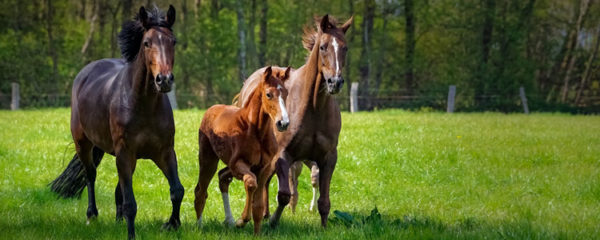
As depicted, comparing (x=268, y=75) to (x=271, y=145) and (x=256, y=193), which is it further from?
(x=256, y=193)

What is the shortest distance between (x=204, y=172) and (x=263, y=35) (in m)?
33.6

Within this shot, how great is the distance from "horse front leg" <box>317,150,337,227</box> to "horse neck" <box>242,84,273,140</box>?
2.69 feet

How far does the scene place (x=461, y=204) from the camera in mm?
9531

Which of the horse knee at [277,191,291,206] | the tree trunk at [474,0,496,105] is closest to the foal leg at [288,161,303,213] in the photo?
the horse knee at [277,191,291,206]

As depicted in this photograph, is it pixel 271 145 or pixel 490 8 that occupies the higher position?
pixel 490 8

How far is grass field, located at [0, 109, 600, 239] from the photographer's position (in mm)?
6719

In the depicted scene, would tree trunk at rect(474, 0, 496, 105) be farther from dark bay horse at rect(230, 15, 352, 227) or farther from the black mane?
the black mane

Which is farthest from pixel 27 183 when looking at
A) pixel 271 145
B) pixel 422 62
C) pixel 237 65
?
pixel 422 62

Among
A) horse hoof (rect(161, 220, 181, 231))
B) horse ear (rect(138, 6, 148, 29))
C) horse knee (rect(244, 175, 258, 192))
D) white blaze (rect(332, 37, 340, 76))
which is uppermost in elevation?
horse ear (rect(138, 6, 148, 29))

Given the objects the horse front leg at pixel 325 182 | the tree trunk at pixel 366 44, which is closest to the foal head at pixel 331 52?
the horse front leg at pixel 325 182

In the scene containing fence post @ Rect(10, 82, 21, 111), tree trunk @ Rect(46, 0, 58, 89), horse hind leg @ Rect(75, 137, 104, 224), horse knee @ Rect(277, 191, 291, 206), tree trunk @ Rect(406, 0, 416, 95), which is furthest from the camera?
tree trunk @ Rect(406, 0, 416, 95)

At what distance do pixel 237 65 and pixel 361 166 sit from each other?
97.0 feet

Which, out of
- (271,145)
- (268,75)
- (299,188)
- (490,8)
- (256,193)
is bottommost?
(299,188)

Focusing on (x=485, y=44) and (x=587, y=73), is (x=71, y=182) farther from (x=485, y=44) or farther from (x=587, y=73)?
(x=587, y=73)
